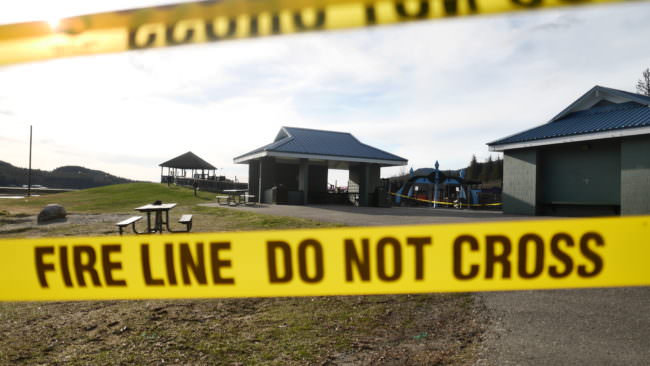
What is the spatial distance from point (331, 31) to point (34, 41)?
3.77ft

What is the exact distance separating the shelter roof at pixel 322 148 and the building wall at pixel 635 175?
30.0 ft

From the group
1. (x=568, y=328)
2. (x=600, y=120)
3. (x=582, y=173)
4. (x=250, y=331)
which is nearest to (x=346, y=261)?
(x=250, y=331)

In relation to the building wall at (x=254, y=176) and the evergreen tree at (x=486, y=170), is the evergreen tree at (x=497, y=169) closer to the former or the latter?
the evergreen tree at (x=486, y=170)

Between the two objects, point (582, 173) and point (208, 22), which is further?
point (582, 173)

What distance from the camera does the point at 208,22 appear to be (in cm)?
126

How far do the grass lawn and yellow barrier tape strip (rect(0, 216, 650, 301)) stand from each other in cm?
191

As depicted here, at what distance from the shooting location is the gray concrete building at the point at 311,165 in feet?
60.4

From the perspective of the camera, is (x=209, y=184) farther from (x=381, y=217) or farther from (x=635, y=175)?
(x=635, y=175)

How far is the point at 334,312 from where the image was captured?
3.91 m

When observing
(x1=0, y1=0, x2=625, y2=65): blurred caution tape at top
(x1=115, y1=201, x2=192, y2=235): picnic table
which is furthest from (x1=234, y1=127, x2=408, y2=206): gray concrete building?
(x1=0, y1=0, x2=625, y2=65): blurred caution tape at top

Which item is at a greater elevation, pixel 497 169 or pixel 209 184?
pixel 497 169

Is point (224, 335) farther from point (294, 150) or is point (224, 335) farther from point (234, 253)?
point (294, 150)

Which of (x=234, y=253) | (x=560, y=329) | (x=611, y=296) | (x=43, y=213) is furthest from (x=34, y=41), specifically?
(x=43, y=213)

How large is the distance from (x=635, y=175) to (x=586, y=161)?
1684 mm
